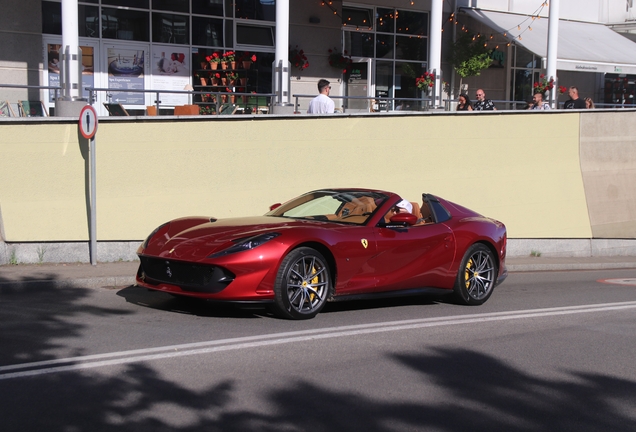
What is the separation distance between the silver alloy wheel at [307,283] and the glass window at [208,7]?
1281 centimetres

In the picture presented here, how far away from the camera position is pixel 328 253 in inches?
296

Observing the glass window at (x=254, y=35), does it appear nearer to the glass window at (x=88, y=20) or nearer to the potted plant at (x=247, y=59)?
the potted plant at (x=247, y=59)

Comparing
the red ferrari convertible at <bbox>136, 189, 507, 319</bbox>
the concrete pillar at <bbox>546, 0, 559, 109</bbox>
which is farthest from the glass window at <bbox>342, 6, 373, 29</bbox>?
the red ferrari convertible at <bbox>136, 189, 507, 319</bbox>

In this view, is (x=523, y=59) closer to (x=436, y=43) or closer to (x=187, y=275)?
(x=436, y=43)

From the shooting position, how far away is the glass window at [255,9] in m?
19.2

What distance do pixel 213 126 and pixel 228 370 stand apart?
7094mm

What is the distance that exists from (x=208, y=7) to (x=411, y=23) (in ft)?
Answer: 22.8

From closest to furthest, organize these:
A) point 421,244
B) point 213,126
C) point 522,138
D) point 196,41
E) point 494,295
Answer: point 421,244 → point 494,295 → point 213,126 → point 522,138 → point 196,41

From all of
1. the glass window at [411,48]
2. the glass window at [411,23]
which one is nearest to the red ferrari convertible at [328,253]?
the glass window at [411,48]

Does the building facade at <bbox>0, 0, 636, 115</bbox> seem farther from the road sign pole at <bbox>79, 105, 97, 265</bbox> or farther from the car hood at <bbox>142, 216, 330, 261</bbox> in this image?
the car hood at <bbox>142, 216, 330, 261</bbox>

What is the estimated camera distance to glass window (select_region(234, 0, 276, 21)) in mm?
19203

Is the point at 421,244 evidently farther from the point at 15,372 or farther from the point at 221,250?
the point at 15,372

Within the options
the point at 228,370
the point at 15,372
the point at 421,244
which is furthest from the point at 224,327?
the point at 421,244

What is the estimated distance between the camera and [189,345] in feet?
20.5
